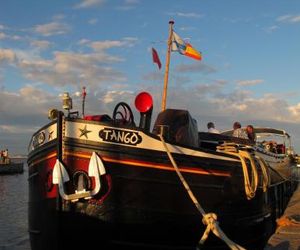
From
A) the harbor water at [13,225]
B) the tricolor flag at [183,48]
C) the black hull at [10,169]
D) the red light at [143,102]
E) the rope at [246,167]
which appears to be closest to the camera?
the red light at [143,102]

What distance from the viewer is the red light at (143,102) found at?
384 inches

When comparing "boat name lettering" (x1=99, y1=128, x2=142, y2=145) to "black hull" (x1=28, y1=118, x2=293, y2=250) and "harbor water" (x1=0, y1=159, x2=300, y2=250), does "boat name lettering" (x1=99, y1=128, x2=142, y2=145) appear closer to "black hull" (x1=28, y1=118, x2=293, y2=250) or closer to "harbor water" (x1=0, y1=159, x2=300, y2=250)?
"black hull" (x1=28, y1=118, x2=293, y2=250)

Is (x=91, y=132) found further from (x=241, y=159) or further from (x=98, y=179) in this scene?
(x=241, y=159)

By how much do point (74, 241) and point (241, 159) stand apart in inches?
152

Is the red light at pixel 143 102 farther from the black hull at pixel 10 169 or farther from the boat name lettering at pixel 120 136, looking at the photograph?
the black hull at pixel 10 169

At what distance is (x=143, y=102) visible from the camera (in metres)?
9.84

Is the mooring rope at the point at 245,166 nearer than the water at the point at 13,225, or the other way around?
the mooring rope at the point at 245,166

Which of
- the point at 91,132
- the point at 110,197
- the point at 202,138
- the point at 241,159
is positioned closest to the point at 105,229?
the point at 110,197

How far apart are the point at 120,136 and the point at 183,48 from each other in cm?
608

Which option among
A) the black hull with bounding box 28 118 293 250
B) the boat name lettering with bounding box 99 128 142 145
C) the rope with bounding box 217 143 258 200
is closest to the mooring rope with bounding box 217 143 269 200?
the rope with bounding box 217 143 258 200

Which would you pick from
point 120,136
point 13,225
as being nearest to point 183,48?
point 120,136

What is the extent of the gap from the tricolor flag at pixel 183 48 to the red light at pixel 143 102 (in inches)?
178

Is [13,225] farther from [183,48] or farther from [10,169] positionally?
[10,169]

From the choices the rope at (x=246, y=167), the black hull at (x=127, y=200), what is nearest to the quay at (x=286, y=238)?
the rope at (x=246, y=167)
